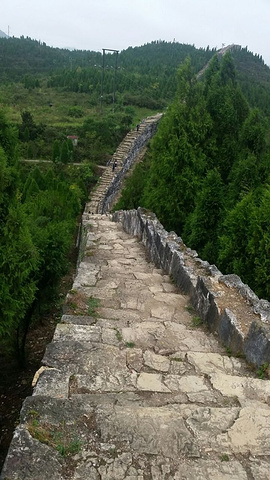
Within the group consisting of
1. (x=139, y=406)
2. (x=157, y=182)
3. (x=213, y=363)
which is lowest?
(x=157, y=182)

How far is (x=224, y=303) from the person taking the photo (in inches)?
225

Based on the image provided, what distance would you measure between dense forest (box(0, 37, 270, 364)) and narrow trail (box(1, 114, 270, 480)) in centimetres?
138

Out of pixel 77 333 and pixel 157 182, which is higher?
pixel 77 333

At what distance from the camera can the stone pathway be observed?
2.92m

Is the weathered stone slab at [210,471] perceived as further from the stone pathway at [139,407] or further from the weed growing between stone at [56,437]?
the weed growing between stone at [56,437]

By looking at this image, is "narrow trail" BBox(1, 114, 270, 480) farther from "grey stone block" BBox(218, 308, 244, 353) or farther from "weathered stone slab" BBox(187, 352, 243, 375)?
"grey stone block" BBox(218, 308, 244, 353)

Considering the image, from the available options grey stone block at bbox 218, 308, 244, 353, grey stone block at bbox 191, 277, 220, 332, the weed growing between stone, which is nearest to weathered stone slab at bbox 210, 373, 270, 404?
grey stone block at bbox 218, 308, 244, 353

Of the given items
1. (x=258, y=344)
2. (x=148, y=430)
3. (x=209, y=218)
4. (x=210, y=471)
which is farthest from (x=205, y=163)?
(x=210, y=471)

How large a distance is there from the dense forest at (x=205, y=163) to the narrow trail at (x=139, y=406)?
226 inches

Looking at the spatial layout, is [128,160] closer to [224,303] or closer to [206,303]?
[206,303]

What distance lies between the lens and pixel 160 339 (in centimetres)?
512

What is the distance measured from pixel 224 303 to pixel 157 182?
11.6 meters

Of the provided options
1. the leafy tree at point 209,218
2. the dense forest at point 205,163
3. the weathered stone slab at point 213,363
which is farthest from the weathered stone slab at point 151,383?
the leafy tree at point 209,218

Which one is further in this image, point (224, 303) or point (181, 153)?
point (181, 153)
